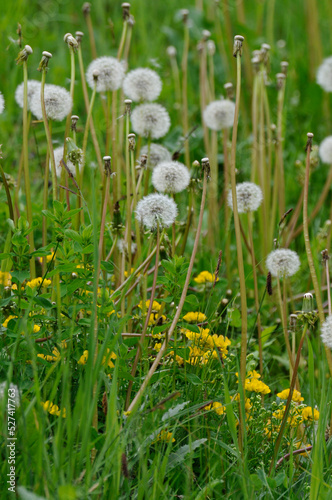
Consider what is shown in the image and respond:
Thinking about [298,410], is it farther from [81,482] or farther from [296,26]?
[296,26]

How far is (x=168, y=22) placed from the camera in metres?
4.39

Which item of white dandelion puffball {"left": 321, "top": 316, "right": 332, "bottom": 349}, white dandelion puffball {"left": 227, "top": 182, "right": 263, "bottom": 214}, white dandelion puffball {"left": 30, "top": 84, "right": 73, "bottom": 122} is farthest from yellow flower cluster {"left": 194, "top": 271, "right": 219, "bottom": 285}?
white dandelion puffball {"left": 30, "top": 84, "right": 73, "bottom": 122}

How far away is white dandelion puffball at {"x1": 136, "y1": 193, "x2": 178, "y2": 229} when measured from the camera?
1.51 metres

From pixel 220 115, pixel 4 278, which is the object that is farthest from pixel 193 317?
pixel 220 115

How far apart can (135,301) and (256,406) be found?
1.88 feet

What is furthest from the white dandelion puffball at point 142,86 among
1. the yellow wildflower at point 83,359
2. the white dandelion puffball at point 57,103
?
the yellow wildflower at point 83,359

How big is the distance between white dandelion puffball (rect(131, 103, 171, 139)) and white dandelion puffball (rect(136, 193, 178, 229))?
21.4 inches

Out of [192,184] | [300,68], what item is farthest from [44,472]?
[300,68]

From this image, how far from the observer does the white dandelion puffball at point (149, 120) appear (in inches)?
79.5

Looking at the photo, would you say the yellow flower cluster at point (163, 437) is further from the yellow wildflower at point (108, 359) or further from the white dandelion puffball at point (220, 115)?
the white dandelion puffball at point (220, 115)

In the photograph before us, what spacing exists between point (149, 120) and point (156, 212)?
62 cm

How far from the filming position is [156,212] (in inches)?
59.5

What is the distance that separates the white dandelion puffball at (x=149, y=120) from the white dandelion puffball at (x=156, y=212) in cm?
54

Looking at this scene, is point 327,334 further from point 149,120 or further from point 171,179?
point 149,120
